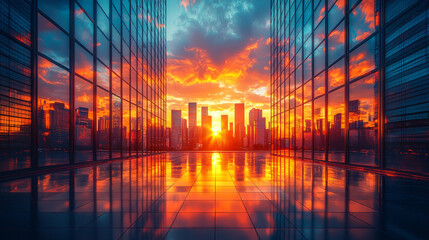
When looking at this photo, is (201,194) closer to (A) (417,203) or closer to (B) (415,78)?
(A) (417,203)

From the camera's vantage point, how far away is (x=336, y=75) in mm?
13969

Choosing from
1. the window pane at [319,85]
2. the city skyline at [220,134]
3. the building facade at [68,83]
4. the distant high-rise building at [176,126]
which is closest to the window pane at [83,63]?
the building facade at [68,83]

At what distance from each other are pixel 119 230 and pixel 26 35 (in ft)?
37.2

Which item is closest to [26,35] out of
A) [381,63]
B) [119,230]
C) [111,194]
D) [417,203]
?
[111,194]

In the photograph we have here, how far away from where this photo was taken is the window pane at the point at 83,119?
12348 millimetres

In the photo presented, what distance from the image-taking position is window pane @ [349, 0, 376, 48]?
36.3ft

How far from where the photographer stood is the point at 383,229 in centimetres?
370

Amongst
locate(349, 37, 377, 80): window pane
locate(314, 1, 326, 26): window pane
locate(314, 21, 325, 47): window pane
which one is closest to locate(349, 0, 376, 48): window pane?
locate(349, 37, 377, 80): window pane

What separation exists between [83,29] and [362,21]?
62.4ft

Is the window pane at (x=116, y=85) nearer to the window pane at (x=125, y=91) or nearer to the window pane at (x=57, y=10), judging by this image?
the window pane at (x=125, y=91)

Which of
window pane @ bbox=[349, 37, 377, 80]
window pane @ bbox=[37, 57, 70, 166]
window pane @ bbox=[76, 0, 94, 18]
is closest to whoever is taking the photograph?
window pane @ bbox=[37, 57, 70, 166]

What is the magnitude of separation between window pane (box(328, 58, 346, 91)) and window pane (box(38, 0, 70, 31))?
18.9 meters

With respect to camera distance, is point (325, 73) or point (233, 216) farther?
point (325, 73)

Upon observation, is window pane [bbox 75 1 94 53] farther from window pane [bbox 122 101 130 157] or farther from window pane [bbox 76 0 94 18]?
window pane [bbox 122 101 130 157]
